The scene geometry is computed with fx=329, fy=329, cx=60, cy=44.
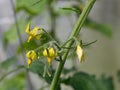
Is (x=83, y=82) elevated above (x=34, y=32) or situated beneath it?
situated beneath

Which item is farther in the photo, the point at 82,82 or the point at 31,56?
the point at 82,82

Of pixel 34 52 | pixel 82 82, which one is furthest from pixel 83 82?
pixel 34 52

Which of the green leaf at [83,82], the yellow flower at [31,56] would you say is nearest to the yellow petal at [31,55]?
the yellow flower at [31,56]

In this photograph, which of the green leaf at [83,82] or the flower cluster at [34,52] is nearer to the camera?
the flower cluster at [34,52]

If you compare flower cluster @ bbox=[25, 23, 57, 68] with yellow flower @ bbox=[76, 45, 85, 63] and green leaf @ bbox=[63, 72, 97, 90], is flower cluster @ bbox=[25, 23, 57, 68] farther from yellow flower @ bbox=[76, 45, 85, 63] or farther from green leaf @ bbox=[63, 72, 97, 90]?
green leaf @ bbox=[63, 72, 97, 90]

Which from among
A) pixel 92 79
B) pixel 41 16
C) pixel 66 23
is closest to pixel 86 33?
pixel 66 23

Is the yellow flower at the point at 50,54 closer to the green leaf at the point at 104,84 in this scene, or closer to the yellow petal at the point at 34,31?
the yellow petal at the point at 34,31

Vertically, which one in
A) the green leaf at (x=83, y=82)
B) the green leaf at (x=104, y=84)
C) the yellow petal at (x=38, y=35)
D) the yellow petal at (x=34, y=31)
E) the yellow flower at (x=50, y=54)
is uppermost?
the yellow petal at (x=34, y=31)

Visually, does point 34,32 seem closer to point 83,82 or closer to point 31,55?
point 31,55

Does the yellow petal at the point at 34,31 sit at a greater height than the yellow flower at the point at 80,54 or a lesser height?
greater

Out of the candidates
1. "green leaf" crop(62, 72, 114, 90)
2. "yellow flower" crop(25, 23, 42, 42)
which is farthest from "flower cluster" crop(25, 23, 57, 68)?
"green leaf" crop(62, 72, 114, 90)

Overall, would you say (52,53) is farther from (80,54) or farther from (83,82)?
(83,82)

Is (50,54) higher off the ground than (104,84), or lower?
higher
